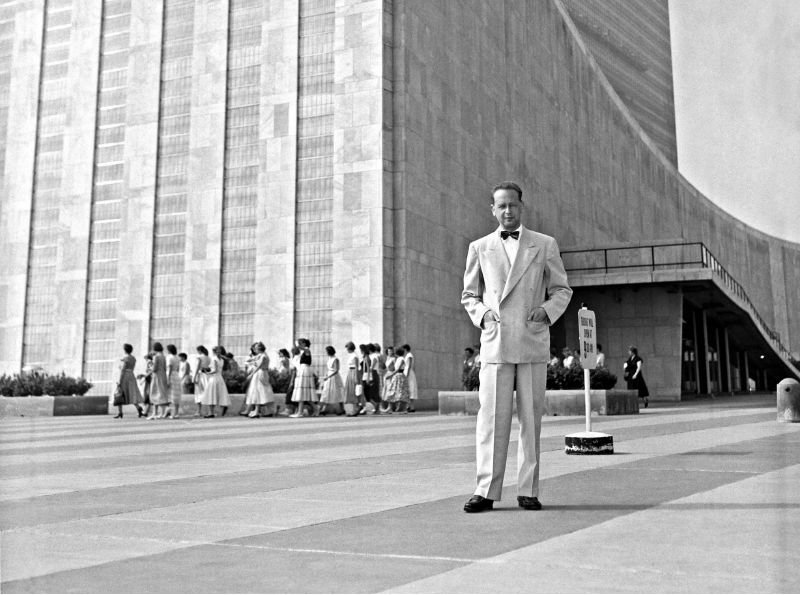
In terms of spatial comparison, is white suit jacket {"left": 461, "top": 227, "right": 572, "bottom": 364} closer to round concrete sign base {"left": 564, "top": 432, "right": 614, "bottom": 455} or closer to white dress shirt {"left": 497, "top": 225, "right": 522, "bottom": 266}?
white dress shirt {"left": 497, "top": 225, "right": 522, "bottom": 266}

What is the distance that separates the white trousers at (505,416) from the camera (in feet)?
18.1

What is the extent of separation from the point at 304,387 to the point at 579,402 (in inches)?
269

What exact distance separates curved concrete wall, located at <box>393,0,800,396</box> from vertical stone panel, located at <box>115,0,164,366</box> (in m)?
9.91

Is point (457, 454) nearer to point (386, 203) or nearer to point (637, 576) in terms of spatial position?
point (637, 576)

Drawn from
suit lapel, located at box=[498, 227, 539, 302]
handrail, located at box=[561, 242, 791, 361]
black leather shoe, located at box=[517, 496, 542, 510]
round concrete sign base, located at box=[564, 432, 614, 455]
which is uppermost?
handrail, located at box=[561, 242, 791, 361]

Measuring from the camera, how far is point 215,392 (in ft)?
72.6

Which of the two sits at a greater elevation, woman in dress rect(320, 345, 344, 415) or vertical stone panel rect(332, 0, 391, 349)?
vertical stone panel rect(332, 0, 391, 349)

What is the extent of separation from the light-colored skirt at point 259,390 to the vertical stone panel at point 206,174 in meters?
10.6

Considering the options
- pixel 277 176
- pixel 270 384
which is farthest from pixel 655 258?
pixel 270 384

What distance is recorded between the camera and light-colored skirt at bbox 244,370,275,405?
2150 cm

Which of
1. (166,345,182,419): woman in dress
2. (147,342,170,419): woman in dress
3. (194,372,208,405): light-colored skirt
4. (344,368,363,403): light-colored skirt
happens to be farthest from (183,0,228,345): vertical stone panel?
(344,368,363,403): light-colored skirt

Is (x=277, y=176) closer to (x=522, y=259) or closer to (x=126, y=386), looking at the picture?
(x=126, y=386)

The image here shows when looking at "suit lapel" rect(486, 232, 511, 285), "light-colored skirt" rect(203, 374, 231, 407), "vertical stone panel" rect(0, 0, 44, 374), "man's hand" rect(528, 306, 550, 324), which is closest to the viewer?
"man's hand" rect(528, 306, 550, 324)

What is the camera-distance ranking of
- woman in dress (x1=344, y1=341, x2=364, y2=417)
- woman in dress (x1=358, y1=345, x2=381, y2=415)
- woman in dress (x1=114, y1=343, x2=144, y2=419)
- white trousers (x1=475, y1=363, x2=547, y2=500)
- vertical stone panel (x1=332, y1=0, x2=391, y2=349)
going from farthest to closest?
vertical stone panel (x1=332, y1=0, x2=391, y2=349)
woman in dress (x1=358, y1=345, x2=381, y2=415)
woman in dress (x1=344, y1=341, x2=364, y2=417)
woman in dress (x1=114, y1=343, x2=144, y2=419)
white trousers (x1=475, y1=363, x2=547, y2=500)
